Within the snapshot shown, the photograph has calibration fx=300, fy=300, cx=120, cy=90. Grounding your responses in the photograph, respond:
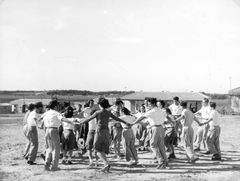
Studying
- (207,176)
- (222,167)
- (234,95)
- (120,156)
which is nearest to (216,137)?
(222,167)

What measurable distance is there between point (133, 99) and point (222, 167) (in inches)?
1416

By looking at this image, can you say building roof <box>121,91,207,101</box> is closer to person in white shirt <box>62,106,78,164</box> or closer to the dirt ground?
the dirt ground

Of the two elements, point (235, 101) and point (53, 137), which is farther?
point (235, 101)

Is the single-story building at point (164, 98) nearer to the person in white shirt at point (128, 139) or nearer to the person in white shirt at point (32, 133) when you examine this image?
the person in white shirt at point (128, 139)

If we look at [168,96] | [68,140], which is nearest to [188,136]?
[68,140]

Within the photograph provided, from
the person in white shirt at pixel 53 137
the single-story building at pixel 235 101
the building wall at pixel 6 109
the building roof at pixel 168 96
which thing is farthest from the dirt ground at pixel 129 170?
the building wall at pixel 6 109

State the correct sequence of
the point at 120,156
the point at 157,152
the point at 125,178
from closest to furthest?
the point at 125,178 → the point at 157,152 → the point at 120,156

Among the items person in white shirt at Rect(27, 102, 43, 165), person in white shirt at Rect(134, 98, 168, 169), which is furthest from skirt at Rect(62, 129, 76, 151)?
person in white shirt at Rect(134, 98, 168, 169)

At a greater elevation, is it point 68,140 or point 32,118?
point 32,118

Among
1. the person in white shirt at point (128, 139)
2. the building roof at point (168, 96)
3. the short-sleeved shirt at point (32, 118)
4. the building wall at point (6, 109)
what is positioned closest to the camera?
the person in white shirt at point (128, 139)

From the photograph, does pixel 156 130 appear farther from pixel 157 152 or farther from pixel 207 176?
pixel 207 176

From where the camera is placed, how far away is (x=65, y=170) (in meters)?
8.20

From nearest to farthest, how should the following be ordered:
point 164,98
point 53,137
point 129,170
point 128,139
A: point 53,137 < point 129,170 < point 128,139 < point 164,98

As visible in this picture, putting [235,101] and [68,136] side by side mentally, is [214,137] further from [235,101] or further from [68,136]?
[235,101]
